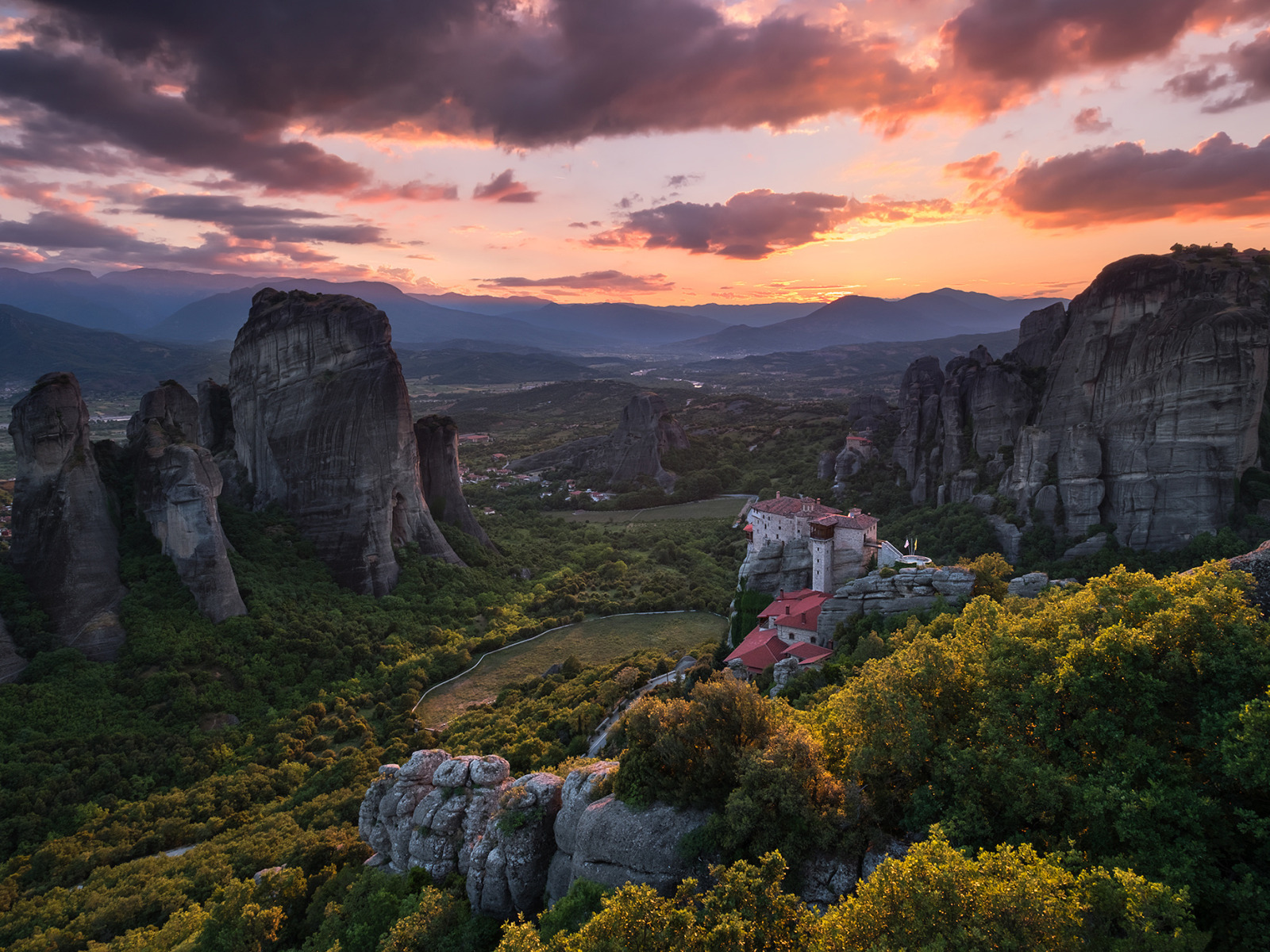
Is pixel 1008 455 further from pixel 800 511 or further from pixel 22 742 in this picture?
pixel 22 742

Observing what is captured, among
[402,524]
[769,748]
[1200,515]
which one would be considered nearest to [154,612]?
[402,524]

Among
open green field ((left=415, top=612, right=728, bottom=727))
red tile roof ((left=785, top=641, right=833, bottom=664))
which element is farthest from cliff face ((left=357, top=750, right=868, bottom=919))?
open green field ((left=415, top=612, right=728, bottom=727))

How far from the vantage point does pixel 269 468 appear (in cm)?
5134

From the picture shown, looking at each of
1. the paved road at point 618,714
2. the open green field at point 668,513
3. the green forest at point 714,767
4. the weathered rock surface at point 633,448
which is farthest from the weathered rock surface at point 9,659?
the weathered rock surface at point 633,448

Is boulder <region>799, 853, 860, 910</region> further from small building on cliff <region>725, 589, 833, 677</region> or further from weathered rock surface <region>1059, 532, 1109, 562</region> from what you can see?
weathered rock surface <region>1059, 532, 1109, 562</region>

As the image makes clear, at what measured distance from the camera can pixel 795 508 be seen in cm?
4697

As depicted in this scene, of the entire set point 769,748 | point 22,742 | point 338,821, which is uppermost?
point 769,748

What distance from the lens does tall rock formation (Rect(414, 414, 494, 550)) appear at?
63438 millimetres

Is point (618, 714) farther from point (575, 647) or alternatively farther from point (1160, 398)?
Answer: point (1160, 398)

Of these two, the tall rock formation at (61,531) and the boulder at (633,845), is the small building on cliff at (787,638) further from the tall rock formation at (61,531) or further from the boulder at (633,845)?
the tall rock formation at (61,531)

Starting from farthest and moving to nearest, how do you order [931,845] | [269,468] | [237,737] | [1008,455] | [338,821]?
[1008,455] < [269,468] < [237,737] < [338,821] < [931,845]

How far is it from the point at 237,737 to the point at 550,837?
2387cm

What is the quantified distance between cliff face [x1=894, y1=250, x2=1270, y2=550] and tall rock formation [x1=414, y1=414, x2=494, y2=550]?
2012 inches

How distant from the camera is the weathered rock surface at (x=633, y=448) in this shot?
112 metres
